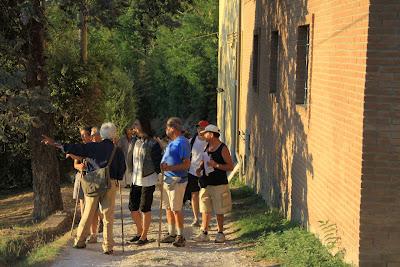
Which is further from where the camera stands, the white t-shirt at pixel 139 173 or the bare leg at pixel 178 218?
the bare leg at pixel 178 218

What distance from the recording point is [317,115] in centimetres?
873

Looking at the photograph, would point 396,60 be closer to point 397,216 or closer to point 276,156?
point 397,216

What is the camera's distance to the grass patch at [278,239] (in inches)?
301

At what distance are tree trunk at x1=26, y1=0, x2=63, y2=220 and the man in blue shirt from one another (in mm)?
4017

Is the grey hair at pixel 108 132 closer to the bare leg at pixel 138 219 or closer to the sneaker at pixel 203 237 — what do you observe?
the bare leg at pixel 138 219

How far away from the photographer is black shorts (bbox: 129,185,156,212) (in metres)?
8.97

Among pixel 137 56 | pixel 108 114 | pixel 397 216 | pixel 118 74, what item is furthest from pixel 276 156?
pixel 137 56

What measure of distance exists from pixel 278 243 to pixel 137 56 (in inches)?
1500

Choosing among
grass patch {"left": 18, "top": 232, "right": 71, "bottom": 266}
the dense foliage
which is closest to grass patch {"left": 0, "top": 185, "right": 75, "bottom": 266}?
grass patch {"left": 18, "top": 232, "right": 71, "bottom": 266}

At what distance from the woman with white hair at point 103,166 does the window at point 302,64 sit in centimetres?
289

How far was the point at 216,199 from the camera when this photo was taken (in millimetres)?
9531

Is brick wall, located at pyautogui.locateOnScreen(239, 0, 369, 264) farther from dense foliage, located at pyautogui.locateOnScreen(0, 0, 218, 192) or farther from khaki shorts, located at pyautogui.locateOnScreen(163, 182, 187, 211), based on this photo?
dense foliage, located at pyautogui.locateOnScreen(0, 0, 218, 192)

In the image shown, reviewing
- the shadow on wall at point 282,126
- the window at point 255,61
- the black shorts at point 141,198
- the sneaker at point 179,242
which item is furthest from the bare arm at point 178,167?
the window at point 255,61

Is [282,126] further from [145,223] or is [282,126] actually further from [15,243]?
[15,243]
